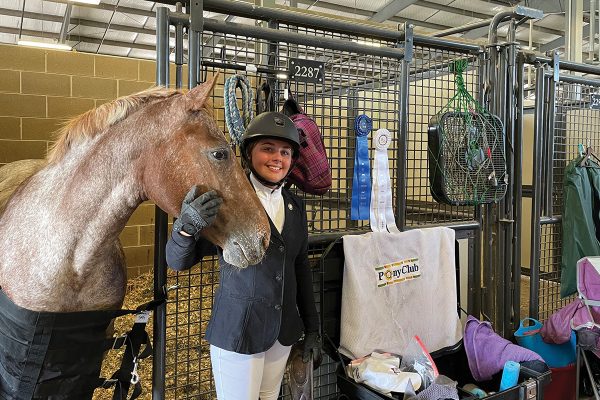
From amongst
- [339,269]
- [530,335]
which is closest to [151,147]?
[339,269]

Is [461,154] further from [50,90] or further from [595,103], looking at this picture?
[50,90]

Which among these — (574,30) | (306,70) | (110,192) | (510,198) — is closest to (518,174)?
(510,198)

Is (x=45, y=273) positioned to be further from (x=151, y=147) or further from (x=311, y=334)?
(x=311, y=334)

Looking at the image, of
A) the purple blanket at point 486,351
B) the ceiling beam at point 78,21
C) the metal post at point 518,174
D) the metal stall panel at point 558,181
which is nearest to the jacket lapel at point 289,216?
the purple blanket at point 486,351

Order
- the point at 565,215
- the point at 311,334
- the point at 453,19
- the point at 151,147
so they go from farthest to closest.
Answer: the point at 453,19 < the point at 565,215 < the point at 311,334 < the point at 151,147

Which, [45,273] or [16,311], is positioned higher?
[45,273]

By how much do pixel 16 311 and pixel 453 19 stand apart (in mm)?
9527

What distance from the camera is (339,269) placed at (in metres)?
1.93

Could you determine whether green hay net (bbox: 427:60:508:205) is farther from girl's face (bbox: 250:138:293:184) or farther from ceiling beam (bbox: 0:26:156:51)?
ceiling beam (bbox: 0:26:156:51)

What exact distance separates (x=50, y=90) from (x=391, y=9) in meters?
6.06

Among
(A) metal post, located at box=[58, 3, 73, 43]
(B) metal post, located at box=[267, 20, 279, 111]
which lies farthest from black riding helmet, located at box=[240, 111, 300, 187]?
(A) metal post, located at box=[58, 3, 73, 43]

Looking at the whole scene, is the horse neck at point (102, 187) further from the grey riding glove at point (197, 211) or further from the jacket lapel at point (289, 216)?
the jacket lapel at point (289, 216)

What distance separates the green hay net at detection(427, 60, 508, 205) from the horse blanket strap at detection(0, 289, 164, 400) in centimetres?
162

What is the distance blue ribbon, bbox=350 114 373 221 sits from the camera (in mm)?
1998
